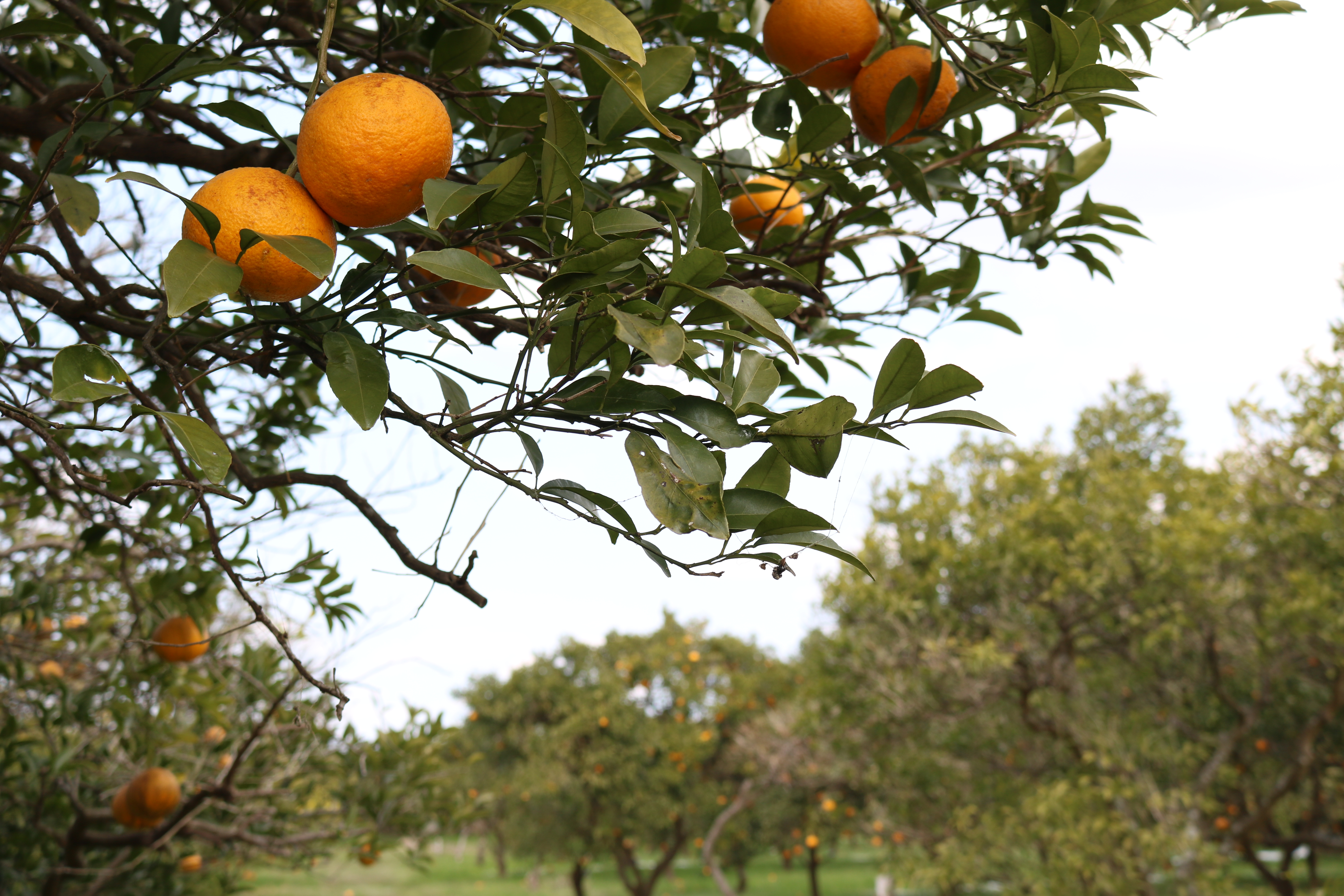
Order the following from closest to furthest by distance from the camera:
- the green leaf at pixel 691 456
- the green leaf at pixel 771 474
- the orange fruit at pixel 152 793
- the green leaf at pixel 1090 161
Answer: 1. the green leaf at pixel 691 456
2. the green leaf at pixel 771 474
3. the green leaf at pixel 1090 161
4. the orange fruit at pixel 152 793

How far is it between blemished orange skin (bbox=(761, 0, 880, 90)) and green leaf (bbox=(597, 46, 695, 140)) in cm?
32

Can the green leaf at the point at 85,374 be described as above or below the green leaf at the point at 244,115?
below

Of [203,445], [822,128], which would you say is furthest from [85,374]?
[822,128]

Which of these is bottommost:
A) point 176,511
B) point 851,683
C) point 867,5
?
point 851,683

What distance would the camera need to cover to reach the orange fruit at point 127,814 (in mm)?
2455

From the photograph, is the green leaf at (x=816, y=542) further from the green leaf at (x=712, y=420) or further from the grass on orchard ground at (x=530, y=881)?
the grass on orchard ground at (x=530, y=881)

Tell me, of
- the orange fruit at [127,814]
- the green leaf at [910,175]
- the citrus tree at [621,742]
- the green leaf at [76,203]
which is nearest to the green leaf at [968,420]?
the green leaf at [910,175]

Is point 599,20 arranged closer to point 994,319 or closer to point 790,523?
point 790,523

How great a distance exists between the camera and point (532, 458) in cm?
85

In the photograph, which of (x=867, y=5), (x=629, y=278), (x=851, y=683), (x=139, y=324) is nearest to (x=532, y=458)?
(x=629, y=278)

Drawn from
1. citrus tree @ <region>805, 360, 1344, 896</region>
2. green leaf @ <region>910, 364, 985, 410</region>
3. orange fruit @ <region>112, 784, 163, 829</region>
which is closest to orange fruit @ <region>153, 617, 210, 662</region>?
orange fruit @ <region>112, 784, 163, 829</region>

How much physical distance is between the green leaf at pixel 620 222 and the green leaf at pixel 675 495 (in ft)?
0.64

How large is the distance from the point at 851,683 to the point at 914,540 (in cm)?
135

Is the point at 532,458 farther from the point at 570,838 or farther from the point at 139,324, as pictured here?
the point at 570,838
